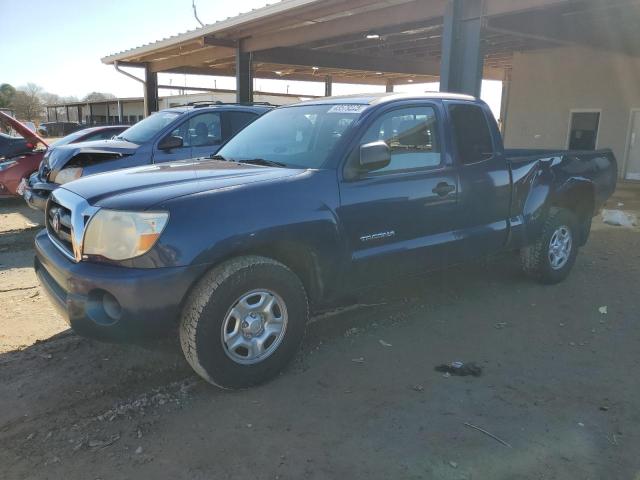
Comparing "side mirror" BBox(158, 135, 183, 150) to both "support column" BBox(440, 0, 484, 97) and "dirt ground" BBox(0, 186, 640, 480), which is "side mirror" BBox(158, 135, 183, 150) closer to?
"dirt ground" BBox(0, 186, 640, 480)

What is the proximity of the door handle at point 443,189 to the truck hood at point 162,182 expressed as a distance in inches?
48.0

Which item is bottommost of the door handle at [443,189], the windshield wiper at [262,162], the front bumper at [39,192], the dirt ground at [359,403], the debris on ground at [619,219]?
the dirt ground at [359,403]

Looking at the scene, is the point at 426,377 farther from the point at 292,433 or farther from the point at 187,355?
the point at 187,355

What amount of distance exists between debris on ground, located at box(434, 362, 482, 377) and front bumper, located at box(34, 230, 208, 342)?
1.84 metres

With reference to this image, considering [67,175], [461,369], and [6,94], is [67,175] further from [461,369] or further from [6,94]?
[6,94]

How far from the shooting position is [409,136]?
4.27 meters

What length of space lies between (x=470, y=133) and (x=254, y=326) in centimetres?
267

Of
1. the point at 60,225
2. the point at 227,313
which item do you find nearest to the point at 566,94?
the point at 227,313

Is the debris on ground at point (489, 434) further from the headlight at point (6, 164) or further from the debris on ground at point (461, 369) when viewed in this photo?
the headlight at point (6, 164)

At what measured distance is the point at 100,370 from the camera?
147 inches

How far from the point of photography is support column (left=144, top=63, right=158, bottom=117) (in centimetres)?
1925

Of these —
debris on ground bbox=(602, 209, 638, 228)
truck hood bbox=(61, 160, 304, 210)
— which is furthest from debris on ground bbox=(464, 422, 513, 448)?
debris on ground bbox=(602, 209, 638, 228)

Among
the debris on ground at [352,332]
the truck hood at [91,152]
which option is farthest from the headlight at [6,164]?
the debris on ground at [352,332]

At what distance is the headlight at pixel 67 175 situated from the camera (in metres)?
7.33
